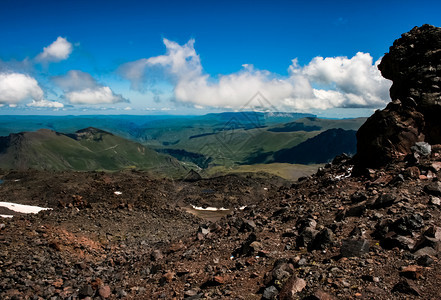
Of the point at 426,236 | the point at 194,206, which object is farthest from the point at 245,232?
the point at 194,206

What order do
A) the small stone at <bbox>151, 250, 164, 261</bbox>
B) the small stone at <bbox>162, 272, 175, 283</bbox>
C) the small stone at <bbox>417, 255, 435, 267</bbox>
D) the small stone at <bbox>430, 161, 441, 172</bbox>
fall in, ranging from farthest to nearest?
the small stone at <bbox>151, 250, 164, 261</bbox> < the small stone at <bbox>430, 161, 441, 172</bbox> < the small stone at <bbox>162, 272, 175, 283</bbox> < the small stone at <bbox>417, 255, 435, 267</bbox>

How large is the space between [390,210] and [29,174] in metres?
76.7

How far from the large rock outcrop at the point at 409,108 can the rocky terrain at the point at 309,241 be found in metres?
0.08

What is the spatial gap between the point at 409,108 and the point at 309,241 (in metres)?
16.0

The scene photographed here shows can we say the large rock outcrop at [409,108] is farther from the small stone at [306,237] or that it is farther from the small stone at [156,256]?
the small stone at [156,256]

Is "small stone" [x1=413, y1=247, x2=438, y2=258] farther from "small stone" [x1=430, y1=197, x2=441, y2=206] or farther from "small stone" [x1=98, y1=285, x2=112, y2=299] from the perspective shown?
"small stone" [x1=98, y1=285, x2=112, y2=299]

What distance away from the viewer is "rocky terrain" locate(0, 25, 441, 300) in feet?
33.6

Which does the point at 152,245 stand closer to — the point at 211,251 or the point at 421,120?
the point at 211,251

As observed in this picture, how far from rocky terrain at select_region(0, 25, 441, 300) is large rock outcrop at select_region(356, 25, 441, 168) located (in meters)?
0.08

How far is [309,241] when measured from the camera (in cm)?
1342

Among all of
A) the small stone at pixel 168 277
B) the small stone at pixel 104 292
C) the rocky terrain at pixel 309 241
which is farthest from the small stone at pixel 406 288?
the small stone at pixel 104 292

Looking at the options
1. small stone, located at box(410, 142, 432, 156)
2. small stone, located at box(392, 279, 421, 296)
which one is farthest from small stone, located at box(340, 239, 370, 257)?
small stone, located at box(410, 142, 432, 156)

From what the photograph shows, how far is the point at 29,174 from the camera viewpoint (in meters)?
66.8

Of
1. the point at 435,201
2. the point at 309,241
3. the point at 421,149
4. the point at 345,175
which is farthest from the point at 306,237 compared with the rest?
the point at 421,149
